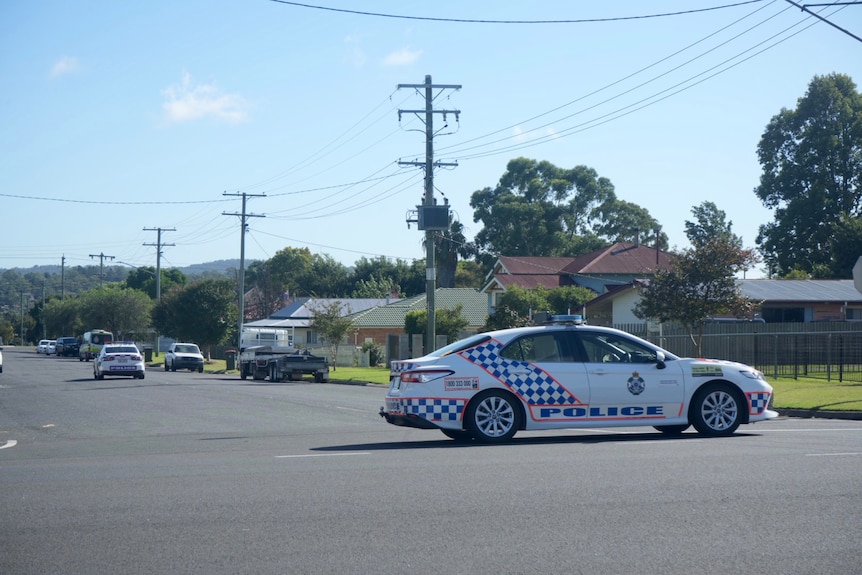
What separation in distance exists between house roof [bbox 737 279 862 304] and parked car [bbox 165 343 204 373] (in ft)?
97.8

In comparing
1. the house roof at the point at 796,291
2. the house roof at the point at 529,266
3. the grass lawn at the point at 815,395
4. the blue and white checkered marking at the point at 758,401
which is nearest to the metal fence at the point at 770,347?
the grass lawn at the point at 815,395

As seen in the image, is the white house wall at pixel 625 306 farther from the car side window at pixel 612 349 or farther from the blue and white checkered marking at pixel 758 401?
the car side window at pixel 612 349

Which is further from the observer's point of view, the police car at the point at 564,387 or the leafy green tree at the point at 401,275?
the leafy green tree at the point at 401,275

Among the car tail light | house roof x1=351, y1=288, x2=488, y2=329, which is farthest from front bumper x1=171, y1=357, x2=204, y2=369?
the car tail light

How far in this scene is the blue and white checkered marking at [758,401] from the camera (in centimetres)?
1387

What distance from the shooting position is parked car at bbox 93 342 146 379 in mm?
41062

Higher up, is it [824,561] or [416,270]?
[416,270]

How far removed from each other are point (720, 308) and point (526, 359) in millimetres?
20992

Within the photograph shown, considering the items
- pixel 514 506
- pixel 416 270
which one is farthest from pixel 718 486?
pixel 416 270

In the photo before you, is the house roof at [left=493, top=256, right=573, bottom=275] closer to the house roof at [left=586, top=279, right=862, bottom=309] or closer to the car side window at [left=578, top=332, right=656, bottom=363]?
the house roof at [left=586, top=279, right=862, bottom=309]

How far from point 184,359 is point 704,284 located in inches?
1310

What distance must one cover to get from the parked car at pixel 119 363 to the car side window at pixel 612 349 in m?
31.1

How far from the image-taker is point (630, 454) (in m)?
11.4

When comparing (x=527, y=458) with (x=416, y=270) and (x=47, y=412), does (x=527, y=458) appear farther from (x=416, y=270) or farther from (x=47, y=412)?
(x=416, y=270)
